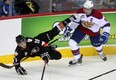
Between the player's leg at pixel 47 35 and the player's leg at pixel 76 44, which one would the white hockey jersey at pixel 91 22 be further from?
the player's leg at pixel 47 35

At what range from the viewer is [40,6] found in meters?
6.29

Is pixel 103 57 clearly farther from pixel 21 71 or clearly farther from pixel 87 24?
pixel 21 71

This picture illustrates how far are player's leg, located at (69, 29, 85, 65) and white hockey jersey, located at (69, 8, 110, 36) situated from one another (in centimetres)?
7

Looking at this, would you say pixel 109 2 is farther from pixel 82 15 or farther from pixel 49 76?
pixel 49 76

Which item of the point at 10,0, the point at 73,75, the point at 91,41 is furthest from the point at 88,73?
the point at 10,0

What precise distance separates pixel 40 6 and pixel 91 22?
3.12 ft

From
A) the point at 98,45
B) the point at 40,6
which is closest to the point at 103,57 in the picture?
the point at 98,45

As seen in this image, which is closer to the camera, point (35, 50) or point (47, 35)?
point (35, 50)

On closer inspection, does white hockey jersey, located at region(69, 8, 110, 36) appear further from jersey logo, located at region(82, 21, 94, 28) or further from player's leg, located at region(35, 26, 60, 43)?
player's leg, located at region(35, 26, 60, 43)

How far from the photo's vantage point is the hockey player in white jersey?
18.7 feet

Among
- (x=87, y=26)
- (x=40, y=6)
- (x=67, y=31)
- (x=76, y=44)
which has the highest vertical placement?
(x=40, y=6)

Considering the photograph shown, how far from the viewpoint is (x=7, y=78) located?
530 cm

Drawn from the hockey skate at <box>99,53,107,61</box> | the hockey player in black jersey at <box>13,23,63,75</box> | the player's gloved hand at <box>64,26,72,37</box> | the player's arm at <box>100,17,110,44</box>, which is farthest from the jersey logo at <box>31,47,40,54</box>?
the hockey skate at <box>99,53,107,61</box>

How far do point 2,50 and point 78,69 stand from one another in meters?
1.08
